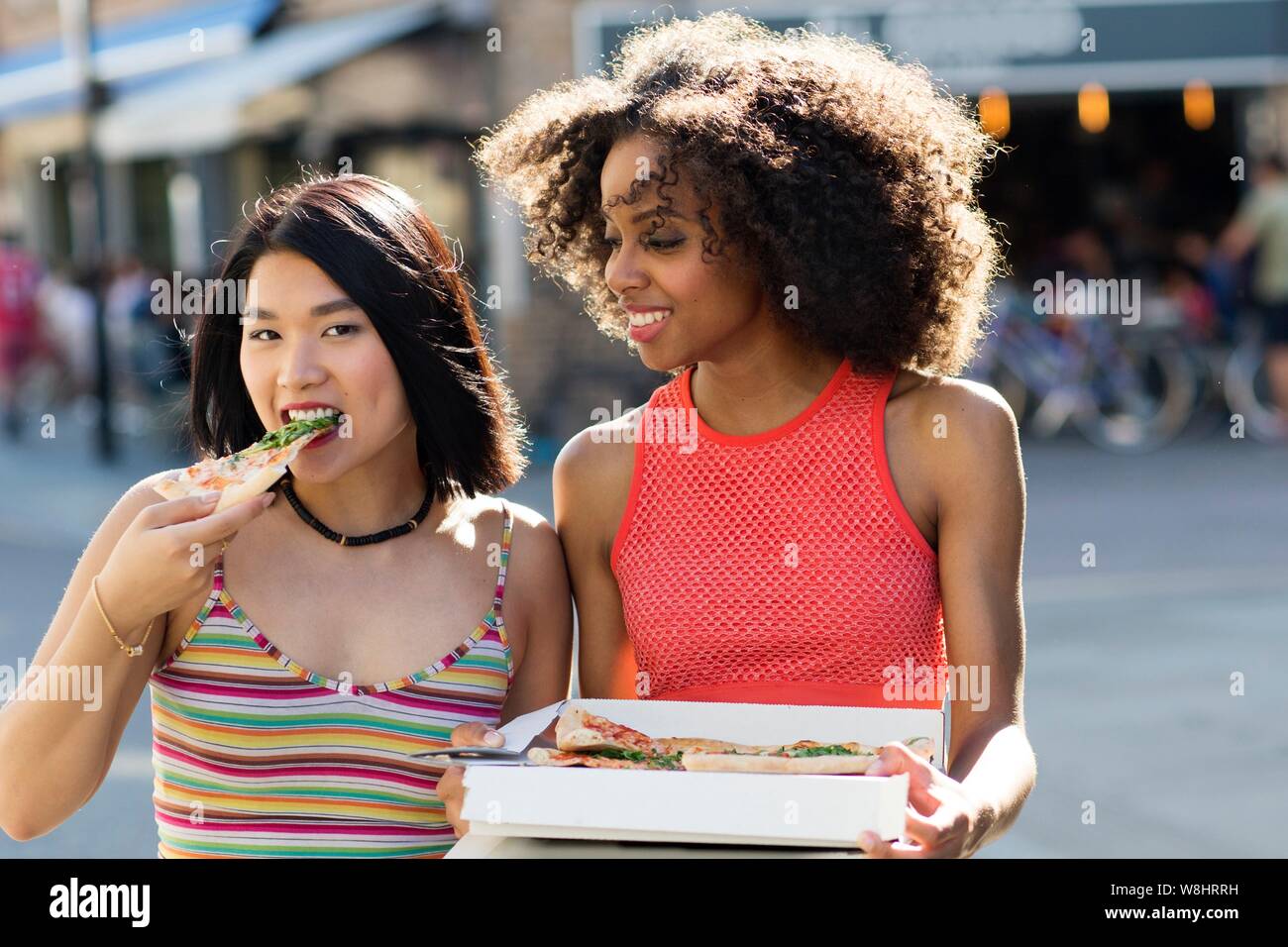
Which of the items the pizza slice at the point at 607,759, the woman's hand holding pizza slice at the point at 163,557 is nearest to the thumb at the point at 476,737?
the pizza slice at the point at 607,759

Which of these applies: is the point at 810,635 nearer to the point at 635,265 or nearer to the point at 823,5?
the point at 635,265

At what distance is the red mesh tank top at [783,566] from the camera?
2686mm

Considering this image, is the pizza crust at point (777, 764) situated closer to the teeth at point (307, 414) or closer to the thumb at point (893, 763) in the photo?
the thumb at point (893, 763)

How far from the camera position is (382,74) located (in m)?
16.3

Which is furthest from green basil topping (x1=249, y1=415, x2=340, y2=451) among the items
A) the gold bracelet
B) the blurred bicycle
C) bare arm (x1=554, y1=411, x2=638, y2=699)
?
the blurred bicycle

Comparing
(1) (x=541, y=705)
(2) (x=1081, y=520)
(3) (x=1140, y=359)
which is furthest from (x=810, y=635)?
(3) (x=1140, y=359)

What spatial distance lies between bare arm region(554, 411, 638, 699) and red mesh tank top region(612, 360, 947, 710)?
0.03 m

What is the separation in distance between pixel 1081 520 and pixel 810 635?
8.78m

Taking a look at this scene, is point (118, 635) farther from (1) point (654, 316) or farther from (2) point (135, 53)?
(2) point (135, 53)

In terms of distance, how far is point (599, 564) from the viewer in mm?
2916

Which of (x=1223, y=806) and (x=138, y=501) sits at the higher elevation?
(x=138, y=501)

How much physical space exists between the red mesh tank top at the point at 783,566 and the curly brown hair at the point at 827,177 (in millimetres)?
123

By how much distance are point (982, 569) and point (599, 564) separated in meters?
0.66

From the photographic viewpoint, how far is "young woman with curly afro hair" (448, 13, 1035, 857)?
105 inches
